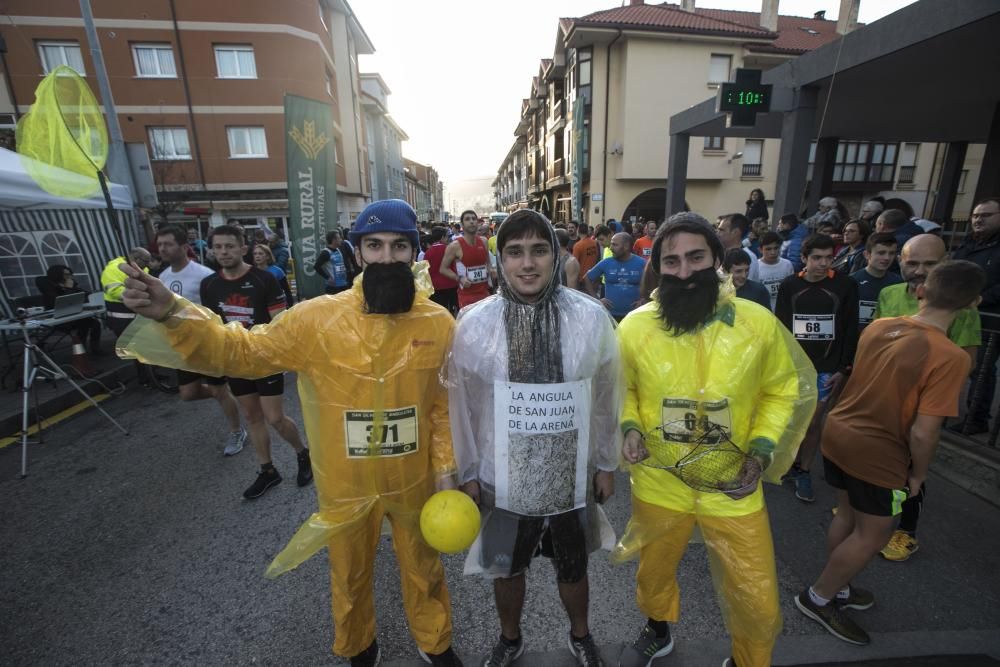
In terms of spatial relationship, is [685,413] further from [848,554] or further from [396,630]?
[396,630]

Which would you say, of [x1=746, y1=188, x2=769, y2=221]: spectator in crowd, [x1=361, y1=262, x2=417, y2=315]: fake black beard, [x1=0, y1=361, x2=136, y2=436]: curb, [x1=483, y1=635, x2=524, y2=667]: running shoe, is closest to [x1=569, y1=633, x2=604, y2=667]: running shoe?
[x1=483, y1=635, x2=524, y2=667]: running shoe

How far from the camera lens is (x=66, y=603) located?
7.79 ft

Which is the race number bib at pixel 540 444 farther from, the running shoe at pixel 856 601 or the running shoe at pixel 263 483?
the running shoe at pixel 263 483

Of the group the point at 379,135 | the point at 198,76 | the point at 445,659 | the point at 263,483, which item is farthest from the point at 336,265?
the point at 379,135

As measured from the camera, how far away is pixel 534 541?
1.78m

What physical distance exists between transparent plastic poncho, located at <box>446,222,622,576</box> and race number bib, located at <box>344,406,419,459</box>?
19 centimetres

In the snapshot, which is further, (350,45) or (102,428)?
(350,45)

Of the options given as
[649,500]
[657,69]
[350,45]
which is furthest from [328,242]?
[350,45]

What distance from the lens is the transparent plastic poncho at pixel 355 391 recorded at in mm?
1703

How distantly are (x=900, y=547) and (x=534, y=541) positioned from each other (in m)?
2.38

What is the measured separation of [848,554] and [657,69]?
21037 mm

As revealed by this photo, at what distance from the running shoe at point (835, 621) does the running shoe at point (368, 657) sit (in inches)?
82.2

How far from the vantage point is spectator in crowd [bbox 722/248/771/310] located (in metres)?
3.48

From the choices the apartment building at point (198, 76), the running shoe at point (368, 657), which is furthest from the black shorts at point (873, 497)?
the apartment building at point (198, 76)
